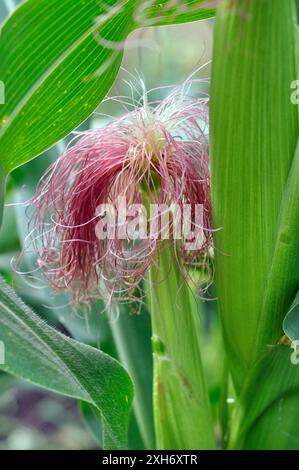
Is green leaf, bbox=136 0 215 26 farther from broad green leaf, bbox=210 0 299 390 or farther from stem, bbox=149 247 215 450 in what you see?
stem, bbox=149 247 215 450

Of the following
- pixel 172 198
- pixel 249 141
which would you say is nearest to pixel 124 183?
pixel 172 198

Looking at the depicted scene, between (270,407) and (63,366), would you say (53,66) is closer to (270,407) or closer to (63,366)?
(63,366)

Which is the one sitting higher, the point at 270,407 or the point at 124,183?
the point at 124,183

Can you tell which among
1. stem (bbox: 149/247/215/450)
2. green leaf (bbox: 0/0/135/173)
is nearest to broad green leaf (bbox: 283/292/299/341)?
stem (bbox: 149/247/215/450)

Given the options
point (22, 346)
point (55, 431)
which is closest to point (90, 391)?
point (22, 346)

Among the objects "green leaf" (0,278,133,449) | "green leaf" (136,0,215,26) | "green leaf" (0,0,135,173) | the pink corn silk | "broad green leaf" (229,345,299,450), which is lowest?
"broad green leaf" (229,345,299,450)

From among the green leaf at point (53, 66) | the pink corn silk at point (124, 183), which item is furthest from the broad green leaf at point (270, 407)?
the green leaf at point (53, 66)

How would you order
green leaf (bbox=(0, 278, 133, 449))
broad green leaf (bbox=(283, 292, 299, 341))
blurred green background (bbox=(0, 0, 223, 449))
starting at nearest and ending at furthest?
1. green leaf (bbox=(0, 278, 133, 449))
2. broad green leaf (bbox=(283, 292, 299, 341))
3. blurred green background (bbox=(0, 0, 223, 449))

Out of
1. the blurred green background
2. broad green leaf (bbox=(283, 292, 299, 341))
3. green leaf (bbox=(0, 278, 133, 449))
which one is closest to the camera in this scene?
green leaf (bbox=(0, 278, 133, 449))
